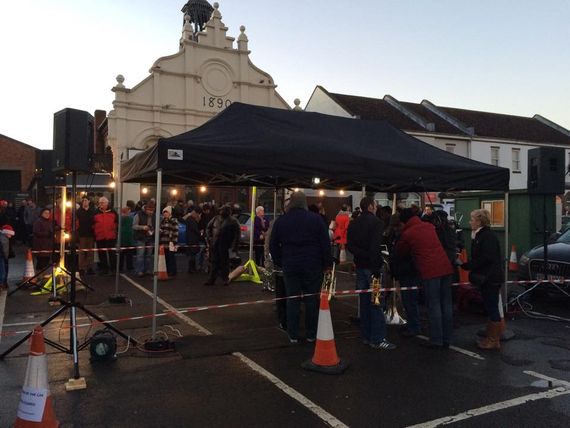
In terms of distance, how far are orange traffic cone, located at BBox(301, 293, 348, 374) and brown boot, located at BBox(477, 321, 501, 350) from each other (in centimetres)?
212

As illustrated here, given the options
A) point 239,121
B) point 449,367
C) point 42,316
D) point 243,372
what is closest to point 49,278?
point 42,316

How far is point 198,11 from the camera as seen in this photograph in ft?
103

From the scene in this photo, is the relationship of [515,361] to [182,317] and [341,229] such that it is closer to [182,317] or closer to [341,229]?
[182,317]

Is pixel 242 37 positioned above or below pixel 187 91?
above

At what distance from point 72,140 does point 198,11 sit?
28786 mm

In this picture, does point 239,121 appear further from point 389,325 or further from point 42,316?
point 42,316

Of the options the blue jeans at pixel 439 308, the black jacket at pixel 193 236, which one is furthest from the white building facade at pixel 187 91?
the blue jeans at pixel 439 308

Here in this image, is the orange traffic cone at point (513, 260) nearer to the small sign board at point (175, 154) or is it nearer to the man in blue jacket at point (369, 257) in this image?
the man in blue jacket at point (369, 257)

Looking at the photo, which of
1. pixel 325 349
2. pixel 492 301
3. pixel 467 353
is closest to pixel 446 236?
pixel 492 301

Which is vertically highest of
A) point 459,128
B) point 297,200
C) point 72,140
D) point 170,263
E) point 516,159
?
point 459,128

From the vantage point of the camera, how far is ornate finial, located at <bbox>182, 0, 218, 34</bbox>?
103 feet

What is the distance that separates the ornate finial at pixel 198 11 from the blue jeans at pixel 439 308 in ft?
95.9

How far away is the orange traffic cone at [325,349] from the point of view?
17.2 feet

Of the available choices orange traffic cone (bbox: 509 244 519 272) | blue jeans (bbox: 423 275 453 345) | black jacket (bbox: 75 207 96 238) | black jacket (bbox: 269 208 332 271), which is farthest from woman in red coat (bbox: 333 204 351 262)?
black jacket (bbox: 269 208 332 271)
